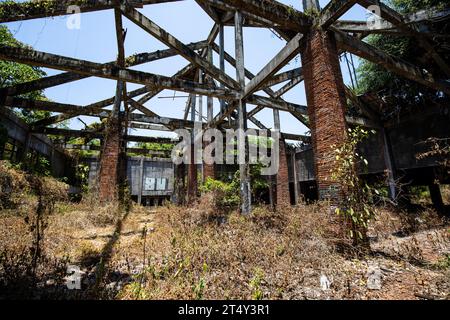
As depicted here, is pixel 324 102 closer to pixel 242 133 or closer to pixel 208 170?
pixel 242 133

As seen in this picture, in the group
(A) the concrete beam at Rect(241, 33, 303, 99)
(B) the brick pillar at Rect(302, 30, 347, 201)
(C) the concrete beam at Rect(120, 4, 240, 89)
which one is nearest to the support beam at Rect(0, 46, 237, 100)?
(C) the concrete beam at Rect(120, 4, 240, 89)

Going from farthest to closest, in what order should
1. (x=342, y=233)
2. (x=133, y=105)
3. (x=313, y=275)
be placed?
(x=133, y=105), (x=342, y=233), (x=313, y=275)

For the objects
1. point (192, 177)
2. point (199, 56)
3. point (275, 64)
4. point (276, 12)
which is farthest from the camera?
point (192, 177)

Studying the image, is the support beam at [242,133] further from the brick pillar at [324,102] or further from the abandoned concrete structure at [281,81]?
the brick pillar at [324,102]

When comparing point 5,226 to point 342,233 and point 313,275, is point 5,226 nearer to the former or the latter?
point 313,275

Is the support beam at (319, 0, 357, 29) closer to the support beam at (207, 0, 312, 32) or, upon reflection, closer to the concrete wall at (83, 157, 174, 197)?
the support beam at (207, 0, 312, 32)

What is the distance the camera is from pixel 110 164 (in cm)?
1066

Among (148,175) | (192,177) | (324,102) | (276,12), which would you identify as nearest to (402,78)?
(324,102)

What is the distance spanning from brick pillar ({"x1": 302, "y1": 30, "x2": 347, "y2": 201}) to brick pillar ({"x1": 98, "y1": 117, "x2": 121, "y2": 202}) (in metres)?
8.97

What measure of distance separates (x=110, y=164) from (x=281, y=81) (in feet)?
28.3

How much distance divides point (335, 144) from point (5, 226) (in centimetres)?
792

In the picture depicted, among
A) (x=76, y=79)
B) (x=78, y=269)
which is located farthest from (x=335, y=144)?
(x=76, y=79)

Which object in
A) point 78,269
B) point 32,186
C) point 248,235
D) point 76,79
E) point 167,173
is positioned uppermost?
point 76,79

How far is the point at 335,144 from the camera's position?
472 centimetres
